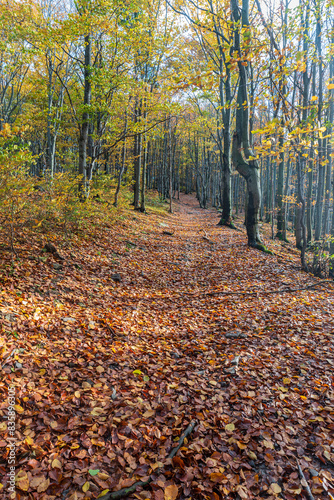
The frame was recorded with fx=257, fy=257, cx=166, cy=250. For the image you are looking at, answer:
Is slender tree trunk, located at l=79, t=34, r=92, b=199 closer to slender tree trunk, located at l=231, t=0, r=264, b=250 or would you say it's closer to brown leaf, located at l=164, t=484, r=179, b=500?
slender tree trunk, located at l=231, t=0, r=264, b=250

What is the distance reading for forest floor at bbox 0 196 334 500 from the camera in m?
2.38

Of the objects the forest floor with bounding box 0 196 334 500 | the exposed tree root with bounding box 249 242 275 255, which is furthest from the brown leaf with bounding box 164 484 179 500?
the exposed tree root with bounding box 249 242 275 255

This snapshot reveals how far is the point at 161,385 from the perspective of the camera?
3.65 meters

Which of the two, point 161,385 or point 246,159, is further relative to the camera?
point 246,159

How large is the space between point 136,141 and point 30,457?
650 inches

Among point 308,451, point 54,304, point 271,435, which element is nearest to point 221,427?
point 271,435

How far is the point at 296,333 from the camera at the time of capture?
4875 mm

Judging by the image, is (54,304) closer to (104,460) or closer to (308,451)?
(104,460)

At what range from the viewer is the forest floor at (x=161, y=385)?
238 centimetres

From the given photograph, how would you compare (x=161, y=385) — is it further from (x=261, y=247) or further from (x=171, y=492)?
(x=261, y=247)

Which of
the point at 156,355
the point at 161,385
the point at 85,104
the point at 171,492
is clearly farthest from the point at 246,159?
the point at 171,492

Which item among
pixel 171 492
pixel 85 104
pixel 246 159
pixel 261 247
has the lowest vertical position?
pixel 171 492

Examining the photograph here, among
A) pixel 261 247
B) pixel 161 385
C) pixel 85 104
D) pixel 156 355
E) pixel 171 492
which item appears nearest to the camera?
pixel 171 492

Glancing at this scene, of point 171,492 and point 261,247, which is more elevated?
point 261,247
